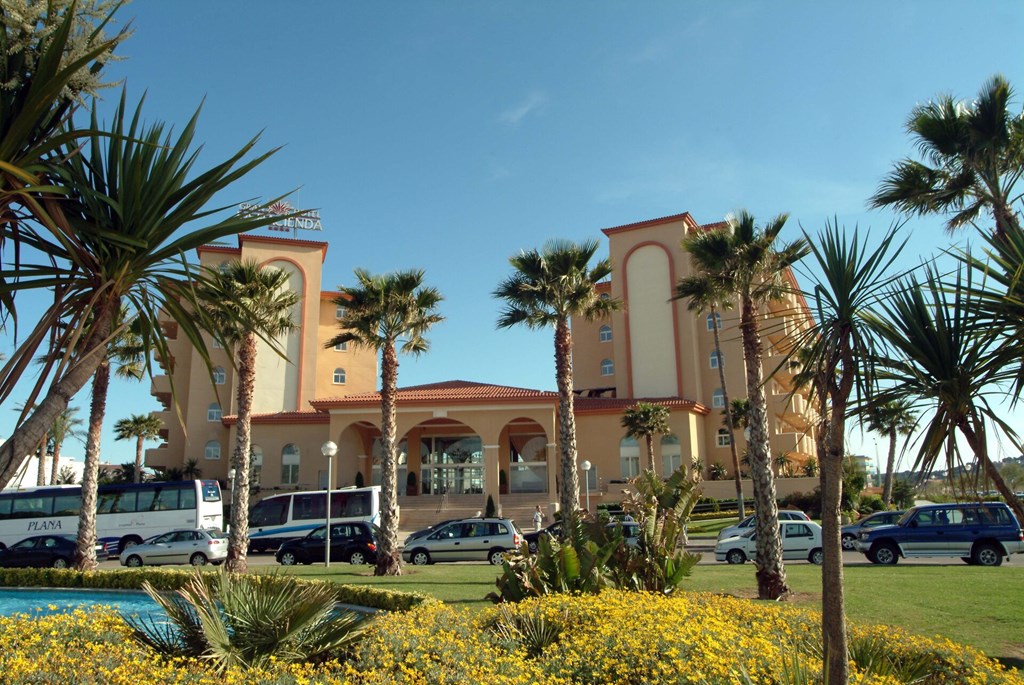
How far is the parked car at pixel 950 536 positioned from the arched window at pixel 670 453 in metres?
21.4

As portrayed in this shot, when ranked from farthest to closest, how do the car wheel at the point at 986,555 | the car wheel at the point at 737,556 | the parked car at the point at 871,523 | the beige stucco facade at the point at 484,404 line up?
the beige stucco facade at the point at 484,404 < the parked car at the point at 871,523 < the car wheel at the point at 737,556 < the car wheel at the point at 986,555

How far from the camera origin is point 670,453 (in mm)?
42750

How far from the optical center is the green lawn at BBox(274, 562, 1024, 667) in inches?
400

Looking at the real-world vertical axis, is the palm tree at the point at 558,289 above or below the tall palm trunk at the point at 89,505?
above

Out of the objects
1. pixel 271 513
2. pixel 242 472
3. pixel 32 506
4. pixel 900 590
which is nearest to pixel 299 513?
pixel 271 513

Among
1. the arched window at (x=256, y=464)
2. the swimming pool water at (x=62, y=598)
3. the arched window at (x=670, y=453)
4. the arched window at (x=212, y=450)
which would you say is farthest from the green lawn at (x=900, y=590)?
the arched window at (x=212, y=450)

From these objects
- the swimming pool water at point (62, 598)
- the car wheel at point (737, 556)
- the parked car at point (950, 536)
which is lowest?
the swimming pool water at point (62, 598)

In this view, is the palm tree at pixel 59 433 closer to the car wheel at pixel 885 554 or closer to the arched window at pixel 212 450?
the arched window at pixel 212 450

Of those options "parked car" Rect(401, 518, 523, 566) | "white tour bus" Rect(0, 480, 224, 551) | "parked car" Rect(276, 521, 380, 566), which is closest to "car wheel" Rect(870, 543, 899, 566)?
"parked car" Rect(401, 518, 523, 566)

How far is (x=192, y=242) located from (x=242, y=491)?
16.7m

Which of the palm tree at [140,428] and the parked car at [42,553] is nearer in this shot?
the parked car at [42,553]

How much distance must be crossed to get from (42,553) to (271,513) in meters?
8.02

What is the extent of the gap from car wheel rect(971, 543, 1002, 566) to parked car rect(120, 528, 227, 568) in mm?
23542

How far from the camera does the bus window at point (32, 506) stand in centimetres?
3052
